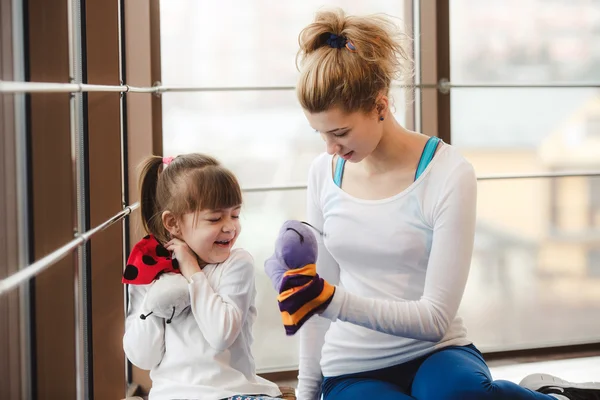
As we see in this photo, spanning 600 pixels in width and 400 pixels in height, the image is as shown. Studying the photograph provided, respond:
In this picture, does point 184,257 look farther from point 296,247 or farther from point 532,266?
point 532,266

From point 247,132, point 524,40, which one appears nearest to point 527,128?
point 524,40

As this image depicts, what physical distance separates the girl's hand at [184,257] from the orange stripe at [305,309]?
0.28 metres

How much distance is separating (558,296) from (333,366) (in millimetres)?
1271

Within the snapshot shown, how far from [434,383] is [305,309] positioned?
0.29m

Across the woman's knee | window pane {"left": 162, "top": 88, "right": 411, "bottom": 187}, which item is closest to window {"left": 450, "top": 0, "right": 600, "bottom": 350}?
window pane {"left": 162, "top": 88, "right": 411, "bottom": 187}

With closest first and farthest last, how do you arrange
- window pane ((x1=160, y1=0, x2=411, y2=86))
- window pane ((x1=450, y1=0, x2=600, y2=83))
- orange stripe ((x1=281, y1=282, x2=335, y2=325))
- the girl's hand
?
orange stripe ((x1=281, y1=282, x2=335, y2=325))
the girl's hand
window pane ((x1=160, y1=0, x2=411, y2=86))
window pane ((x1=450, y1=0, x2=600, y2=83))

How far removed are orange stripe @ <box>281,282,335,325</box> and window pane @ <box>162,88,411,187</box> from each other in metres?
0.96

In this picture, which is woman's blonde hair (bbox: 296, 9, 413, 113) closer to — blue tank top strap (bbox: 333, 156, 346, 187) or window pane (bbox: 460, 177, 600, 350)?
blue tank top strap (bbox: 333, 156, 346, 187)

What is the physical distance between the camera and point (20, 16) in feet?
3.31

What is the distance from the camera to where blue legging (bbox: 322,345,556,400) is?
1.32 metres

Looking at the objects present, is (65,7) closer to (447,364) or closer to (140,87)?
(140,87)

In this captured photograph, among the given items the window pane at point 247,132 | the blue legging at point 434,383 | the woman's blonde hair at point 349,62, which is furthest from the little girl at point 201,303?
the window pane at point 247,132

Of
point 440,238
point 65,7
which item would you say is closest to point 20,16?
point 65,7

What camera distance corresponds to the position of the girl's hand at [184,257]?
4.89 ft
